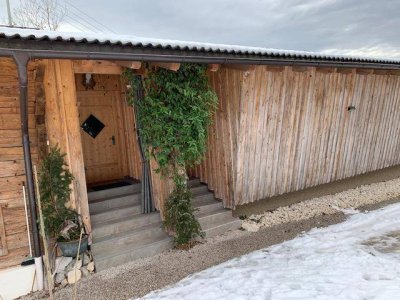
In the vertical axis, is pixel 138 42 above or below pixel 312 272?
above

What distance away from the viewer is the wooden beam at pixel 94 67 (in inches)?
181

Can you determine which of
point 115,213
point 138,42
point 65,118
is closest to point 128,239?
point 115,213

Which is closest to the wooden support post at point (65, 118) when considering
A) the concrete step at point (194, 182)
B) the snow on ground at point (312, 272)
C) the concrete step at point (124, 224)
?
the concrete step at point (124, 224)

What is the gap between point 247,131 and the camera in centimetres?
585

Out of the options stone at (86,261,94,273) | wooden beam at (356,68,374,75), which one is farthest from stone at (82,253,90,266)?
wooden beam at (356,68,374,75)

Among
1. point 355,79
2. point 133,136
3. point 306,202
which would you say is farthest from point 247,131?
point 355,79

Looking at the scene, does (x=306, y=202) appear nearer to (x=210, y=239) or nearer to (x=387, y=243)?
(x=387, y=243)

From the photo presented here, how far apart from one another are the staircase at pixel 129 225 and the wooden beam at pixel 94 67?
2.15m

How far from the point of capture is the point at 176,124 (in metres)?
5.05

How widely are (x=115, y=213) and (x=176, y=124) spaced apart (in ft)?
6.13

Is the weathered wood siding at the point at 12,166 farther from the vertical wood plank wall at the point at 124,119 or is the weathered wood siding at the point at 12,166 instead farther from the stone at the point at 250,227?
the stone at the point at 250,227

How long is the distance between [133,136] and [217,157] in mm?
1748

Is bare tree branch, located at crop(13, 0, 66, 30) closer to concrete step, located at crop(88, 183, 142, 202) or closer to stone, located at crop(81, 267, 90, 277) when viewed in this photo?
concrete step, located at crop(88, 183, 142, 202)

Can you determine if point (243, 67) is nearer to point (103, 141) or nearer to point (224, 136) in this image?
point (224, 136)
